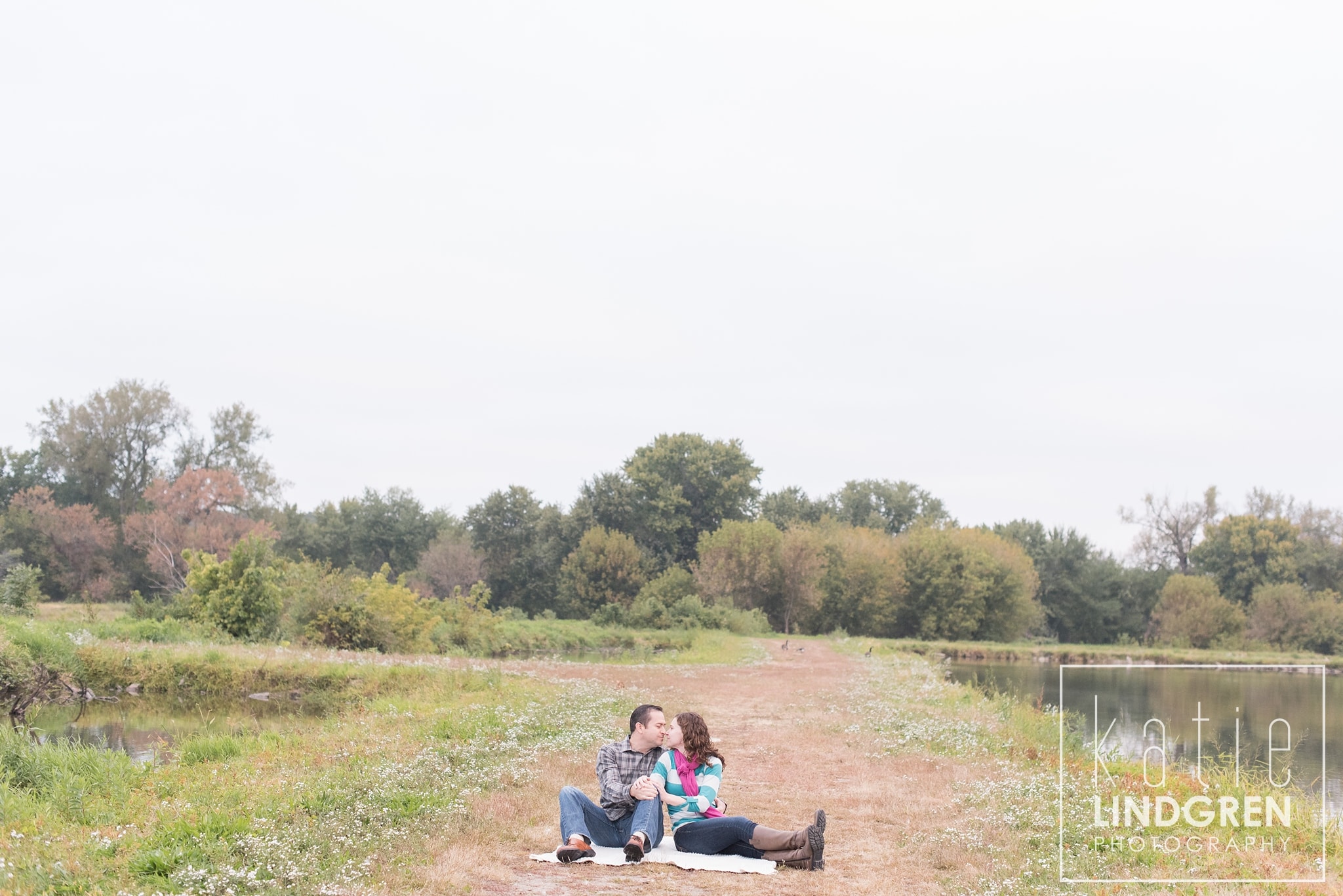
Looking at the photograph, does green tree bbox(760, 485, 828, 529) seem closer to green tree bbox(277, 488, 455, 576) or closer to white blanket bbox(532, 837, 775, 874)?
green tree bbox(277, 488, 455, 576)

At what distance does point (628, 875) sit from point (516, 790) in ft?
9.33

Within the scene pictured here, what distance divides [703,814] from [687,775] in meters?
0.33

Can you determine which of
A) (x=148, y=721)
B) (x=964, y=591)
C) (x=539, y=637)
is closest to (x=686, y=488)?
(x=964, y=591)

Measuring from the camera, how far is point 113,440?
6066 centimetres

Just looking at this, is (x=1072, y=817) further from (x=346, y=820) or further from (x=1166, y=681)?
(x=1166, y=681)

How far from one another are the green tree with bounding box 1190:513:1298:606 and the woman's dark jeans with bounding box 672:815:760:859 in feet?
243

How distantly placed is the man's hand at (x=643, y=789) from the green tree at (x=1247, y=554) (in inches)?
2942

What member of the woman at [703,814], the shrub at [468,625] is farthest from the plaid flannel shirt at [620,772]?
the shrub at [468,625]

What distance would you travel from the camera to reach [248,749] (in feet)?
40.5

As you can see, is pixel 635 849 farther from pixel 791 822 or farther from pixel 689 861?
pixel 791 822

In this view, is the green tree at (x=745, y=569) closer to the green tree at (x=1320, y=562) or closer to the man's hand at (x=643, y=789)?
the green tree at (x=1320, y=562)

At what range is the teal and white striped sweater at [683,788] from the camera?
7.55m

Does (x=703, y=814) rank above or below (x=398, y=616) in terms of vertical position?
above

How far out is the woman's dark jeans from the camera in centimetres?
744
